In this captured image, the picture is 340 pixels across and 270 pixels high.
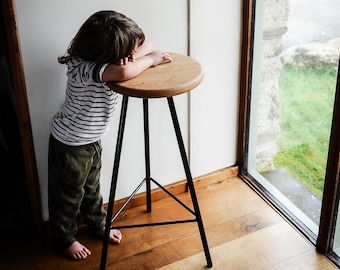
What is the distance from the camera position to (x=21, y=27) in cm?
172

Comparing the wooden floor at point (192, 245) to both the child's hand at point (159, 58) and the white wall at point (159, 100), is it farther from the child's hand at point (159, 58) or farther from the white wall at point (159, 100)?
the child's hand at point (159, 58)

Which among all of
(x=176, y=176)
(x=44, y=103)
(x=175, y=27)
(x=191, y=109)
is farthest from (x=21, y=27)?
(x=176, y=176)

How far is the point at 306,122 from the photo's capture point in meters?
2.04

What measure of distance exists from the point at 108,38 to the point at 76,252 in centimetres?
91

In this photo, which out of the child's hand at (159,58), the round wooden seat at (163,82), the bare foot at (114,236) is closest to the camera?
the round wooden seat at (163,82)

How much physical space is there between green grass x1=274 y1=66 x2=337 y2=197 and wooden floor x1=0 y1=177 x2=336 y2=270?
23 centimetres

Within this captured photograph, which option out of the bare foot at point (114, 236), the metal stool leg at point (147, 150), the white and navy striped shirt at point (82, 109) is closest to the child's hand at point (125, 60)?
the white and navy striped shirt at point (82, 109)

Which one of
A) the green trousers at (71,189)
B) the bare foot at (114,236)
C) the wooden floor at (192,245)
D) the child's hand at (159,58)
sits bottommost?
the wooden floor at (192,245)

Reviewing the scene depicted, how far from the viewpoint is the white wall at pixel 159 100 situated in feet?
5.85

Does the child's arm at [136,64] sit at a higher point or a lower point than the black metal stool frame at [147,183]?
higher

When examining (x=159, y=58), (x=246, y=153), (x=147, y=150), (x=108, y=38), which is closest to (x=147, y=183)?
(x=147, y=150)

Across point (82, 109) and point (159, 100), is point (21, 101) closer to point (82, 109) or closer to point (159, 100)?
point (82, 109)

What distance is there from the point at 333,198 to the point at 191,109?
2.37ft

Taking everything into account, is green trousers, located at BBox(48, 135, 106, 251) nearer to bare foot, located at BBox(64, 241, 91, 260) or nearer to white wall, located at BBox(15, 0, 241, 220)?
bare foot, located at BBox(64, 241, 91, 260)
